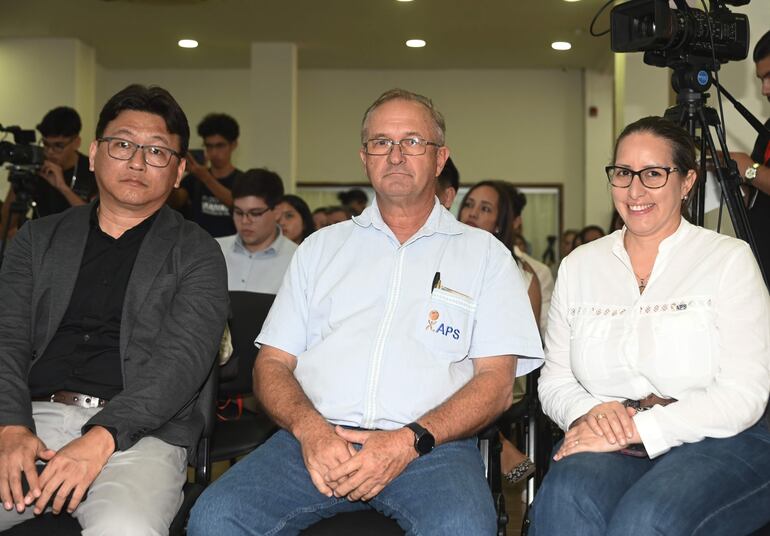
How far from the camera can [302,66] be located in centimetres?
1148

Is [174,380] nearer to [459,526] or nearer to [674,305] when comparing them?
[459,526]

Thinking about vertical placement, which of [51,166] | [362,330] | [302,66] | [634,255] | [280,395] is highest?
[302,66]

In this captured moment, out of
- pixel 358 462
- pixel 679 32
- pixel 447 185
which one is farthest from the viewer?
pixel 447 185

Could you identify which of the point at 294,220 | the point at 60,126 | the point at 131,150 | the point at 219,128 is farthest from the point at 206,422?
the point at 219,128

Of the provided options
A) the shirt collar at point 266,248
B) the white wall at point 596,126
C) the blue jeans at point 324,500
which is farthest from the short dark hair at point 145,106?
the white wall at point 596,126

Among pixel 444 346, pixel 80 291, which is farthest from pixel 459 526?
pixel 80 291

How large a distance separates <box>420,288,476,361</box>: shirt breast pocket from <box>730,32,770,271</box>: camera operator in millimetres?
1304

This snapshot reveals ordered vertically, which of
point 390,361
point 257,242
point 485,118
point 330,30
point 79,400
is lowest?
point 79,400

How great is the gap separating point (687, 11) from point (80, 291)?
2001mm

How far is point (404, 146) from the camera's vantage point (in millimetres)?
2479

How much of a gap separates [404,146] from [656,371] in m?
0.90

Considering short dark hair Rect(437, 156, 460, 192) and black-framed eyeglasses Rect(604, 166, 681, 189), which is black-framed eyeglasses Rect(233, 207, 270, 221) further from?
black-framed eyeglasses Rect(604, 166, 681, 189)

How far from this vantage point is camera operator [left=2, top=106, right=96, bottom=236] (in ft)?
14.9

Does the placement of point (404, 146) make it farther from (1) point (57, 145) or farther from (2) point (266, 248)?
(1) point (57, 145)
